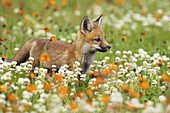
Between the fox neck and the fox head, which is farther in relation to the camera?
the fox neck

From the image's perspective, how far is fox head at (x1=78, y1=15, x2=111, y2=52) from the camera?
20.1 feet

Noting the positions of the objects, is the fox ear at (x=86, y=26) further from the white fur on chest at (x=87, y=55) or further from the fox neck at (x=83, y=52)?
the white fur on chest at (x=87, y=55)

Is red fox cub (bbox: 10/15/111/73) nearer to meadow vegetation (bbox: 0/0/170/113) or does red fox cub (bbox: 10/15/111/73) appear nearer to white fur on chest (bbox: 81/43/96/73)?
white fur on chest (bbox: 81/43/96/73)

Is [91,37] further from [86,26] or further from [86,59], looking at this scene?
[86,59]

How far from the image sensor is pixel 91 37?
248 inches

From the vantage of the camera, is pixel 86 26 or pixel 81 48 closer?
pixel 81 48

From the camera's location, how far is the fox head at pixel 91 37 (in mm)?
6140

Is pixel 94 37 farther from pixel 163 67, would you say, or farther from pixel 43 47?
pixel 163 67

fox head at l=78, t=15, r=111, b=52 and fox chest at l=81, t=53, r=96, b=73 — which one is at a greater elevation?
fox head at l=78, t=15, r=111, b=52

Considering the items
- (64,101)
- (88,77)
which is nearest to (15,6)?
(88,77)

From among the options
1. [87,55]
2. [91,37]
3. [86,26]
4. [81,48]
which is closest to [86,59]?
[87,55]

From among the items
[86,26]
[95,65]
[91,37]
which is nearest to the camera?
[91,37]

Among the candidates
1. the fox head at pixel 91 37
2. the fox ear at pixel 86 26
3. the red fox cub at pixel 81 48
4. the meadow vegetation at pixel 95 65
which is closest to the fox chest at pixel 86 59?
the red fox cub at pixel 81 48

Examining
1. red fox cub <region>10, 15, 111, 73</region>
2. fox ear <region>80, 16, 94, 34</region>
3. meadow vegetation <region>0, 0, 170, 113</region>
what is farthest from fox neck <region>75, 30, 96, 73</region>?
meadow vegetation <region>0, 0, 170, 113</region>
